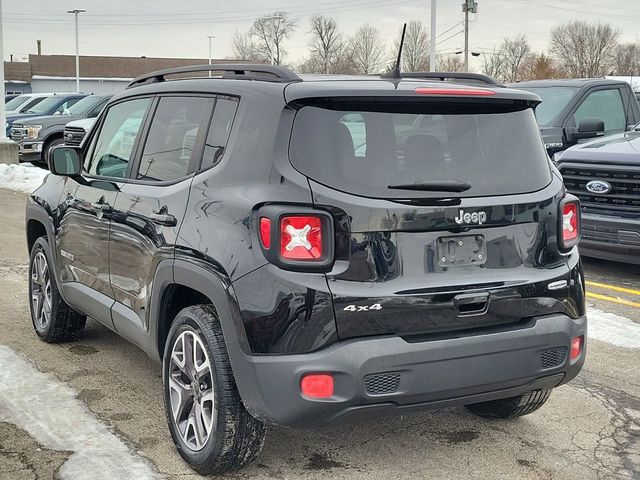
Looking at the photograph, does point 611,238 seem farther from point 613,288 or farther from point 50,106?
point 50,106

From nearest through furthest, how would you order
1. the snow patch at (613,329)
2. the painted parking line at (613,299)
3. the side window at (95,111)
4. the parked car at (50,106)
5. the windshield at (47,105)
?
the snow patch at (613,329) < the painted parking line at (613,299) < the side window at (95,111) < the parked car at (50,106) < the windshield at (47,105)

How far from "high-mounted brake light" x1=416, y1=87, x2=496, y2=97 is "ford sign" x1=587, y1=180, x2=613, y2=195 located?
4807 mm

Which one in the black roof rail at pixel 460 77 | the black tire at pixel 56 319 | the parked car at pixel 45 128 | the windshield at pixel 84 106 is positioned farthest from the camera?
the windshield at pixel 84 106

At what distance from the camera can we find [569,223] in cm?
391

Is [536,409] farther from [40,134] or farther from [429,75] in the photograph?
[40,134]

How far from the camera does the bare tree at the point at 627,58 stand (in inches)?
3464

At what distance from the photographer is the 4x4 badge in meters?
3.47

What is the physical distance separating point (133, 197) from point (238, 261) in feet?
4.00

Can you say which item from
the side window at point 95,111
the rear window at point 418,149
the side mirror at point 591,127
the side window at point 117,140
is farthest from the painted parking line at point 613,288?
the side window at point 95,111

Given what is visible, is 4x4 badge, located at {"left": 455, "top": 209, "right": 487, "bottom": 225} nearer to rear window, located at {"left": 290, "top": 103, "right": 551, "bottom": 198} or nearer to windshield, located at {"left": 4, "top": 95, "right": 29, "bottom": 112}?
rear window, located at {"left": 290, "top": 103, "right": 551, "bottom": 198}

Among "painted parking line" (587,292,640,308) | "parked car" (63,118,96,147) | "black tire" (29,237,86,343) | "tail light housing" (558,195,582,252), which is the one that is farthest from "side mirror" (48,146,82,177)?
"parked car" (63,118,96,147)

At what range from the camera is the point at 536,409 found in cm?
438

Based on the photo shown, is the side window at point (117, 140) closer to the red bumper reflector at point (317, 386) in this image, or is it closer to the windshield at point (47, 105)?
the red bumper reflector at point (317, 386)

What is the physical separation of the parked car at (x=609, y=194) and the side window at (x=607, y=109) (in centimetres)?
234
